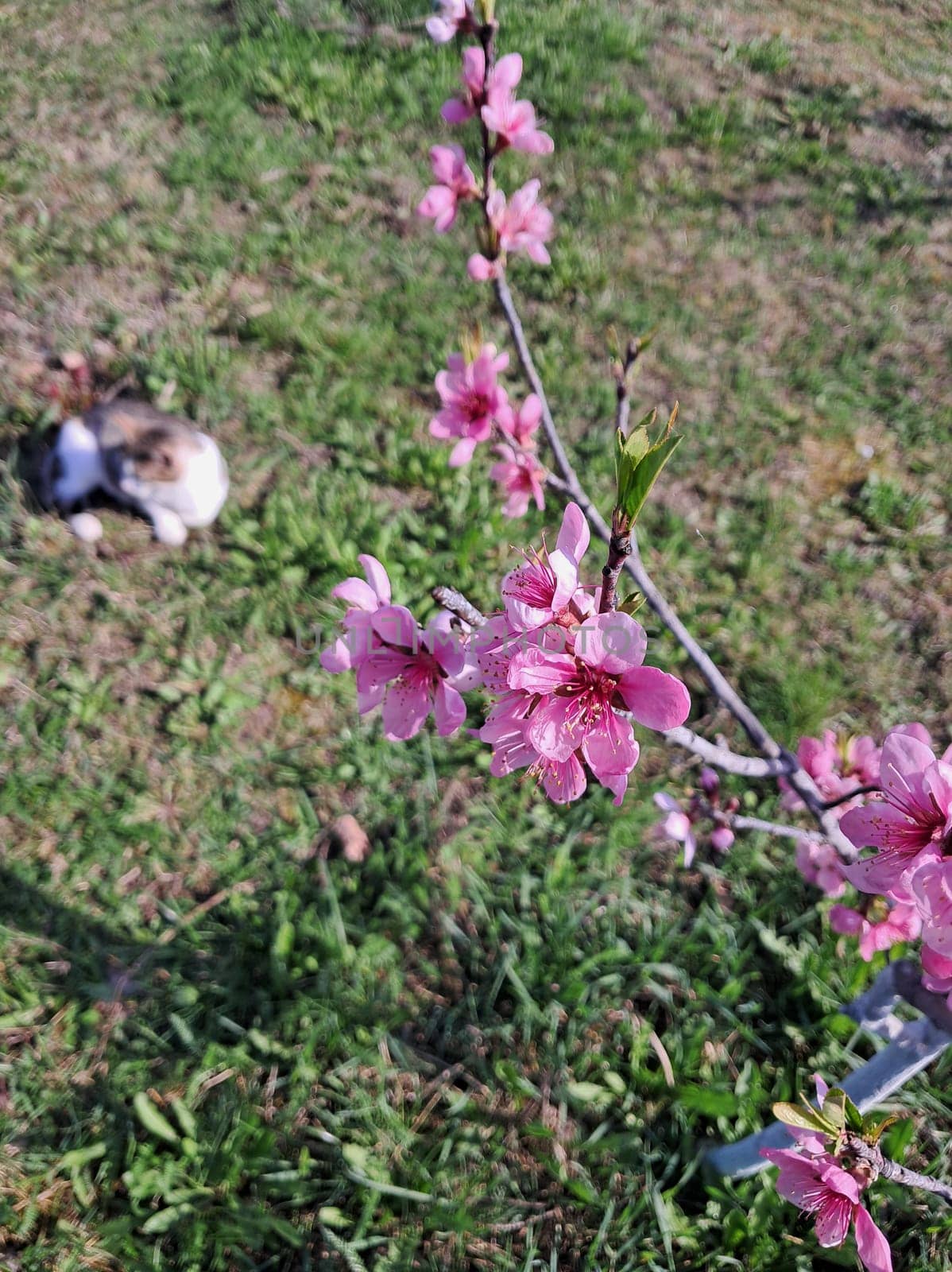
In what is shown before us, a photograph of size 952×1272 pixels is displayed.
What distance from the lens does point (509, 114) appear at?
167 centimetres

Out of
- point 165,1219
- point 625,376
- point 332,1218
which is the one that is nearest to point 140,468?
point 625,376

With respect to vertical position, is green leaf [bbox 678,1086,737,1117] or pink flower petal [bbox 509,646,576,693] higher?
pink flower petal [bbox 509,646,576,693]

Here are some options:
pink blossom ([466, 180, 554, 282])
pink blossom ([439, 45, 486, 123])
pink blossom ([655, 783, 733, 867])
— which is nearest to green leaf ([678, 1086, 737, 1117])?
pink blossom ([655, 783, 733, 867])

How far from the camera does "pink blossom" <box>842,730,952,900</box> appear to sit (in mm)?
954

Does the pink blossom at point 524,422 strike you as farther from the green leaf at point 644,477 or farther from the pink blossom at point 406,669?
the green leaf at point 644,477

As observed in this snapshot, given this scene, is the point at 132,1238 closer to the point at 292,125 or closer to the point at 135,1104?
the point at 135,1104

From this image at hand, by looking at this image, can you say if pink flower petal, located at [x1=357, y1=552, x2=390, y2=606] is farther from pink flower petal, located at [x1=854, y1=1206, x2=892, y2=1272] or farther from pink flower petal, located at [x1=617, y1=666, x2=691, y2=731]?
pink flower petal, located at [x1=854, y1=1206, x2=892, y2=1272]

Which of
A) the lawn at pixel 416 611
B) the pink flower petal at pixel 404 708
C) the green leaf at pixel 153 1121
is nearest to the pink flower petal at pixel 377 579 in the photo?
the pink flower petal at pixel 404 708

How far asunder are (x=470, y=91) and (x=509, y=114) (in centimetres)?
9

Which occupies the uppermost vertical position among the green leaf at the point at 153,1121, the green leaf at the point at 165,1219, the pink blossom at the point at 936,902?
the pink blossom at the point at 936,902

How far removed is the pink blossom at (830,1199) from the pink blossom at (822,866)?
0.74 m

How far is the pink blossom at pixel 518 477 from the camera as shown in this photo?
1.80 m

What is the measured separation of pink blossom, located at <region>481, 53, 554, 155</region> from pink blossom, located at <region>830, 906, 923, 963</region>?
1668 mm

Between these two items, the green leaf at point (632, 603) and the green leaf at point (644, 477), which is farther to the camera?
the green leaf at point (632, 603)
